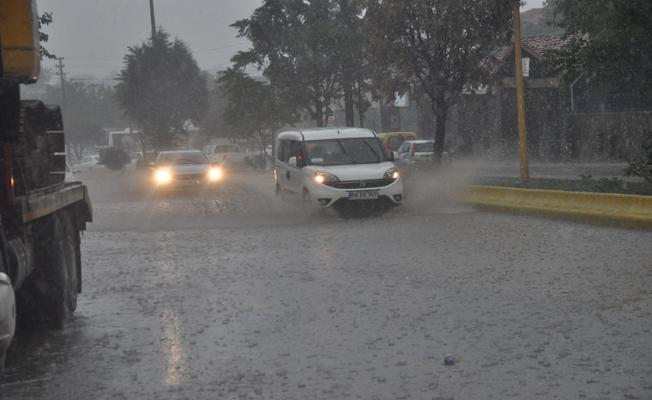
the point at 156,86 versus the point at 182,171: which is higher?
the point at 156,86

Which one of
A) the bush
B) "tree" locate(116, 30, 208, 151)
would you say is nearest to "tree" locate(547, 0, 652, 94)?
the bush

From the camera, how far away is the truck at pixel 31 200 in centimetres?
639

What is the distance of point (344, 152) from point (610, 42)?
5.68 m

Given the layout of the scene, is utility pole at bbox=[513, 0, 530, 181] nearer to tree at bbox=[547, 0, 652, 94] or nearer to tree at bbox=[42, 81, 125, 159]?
tree at bbox=[547, 0, 652, 94]

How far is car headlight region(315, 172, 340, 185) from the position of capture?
66.1 ft

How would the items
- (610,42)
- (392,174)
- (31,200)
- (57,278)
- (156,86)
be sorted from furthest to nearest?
(156,86), (610,42), (392,174), (57,278), (31,200)

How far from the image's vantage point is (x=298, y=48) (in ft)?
153

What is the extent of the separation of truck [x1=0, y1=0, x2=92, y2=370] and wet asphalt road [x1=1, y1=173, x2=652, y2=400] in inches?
15.0

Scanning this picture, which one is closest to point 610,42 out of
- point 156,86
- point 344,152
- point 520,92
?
point 520,92

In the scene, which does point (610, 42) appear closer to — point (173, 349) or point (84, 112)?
point (173, 349)

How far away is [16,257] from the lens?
7004 millimetres

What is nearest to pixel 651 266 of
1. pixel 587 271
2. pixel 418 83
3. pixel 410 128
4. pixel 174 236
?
pixel 587 271

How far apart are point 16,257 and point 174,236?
426 inches

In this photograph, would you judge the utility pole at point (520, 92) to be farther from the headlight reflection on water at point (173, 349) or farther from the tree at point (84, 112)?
the tree at point (84, 112)
